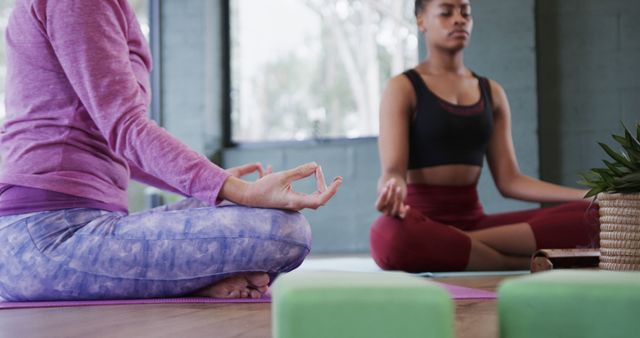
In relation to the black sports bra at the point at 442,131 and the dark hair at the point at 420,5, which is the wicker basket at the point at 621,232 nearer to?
the black sports bra at the point at 442,131

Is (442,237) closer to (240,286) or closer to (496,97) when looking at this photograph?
(496,97)

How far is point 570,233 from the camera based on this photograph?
2.90m

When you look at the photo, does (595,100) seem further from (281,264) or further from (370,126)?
(281,264)

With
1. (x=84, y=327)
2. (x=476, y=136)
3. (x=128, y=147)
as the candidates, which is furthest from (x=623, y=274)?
(x=476, y=136)

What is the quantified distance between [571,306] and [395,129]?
2.18 m

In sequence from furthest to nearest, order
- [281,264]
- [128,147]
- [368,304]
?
1. [281,264]
2. [128,147]
3. [368,304]

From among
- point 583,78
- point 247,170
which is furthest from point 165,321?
point 583,78

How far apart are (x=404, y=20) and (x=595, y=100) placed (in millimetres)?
1221

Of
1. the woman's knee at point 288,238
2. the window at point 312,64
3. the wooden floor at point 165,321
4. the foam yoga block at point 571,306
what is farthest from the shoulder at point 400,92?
the foam yoga block at point 571,306

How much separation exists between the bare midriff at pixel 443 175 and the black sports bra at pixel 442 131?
17 millimetres

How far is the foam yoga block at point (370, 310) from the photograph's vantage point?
849 millimetres

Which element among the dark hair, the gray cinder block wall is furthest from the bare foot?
the gray cinder block wall

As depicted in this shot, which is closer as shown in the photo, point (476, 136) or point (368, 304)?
point (368, 304)

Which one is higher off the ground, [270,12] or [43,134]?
[270,12]
